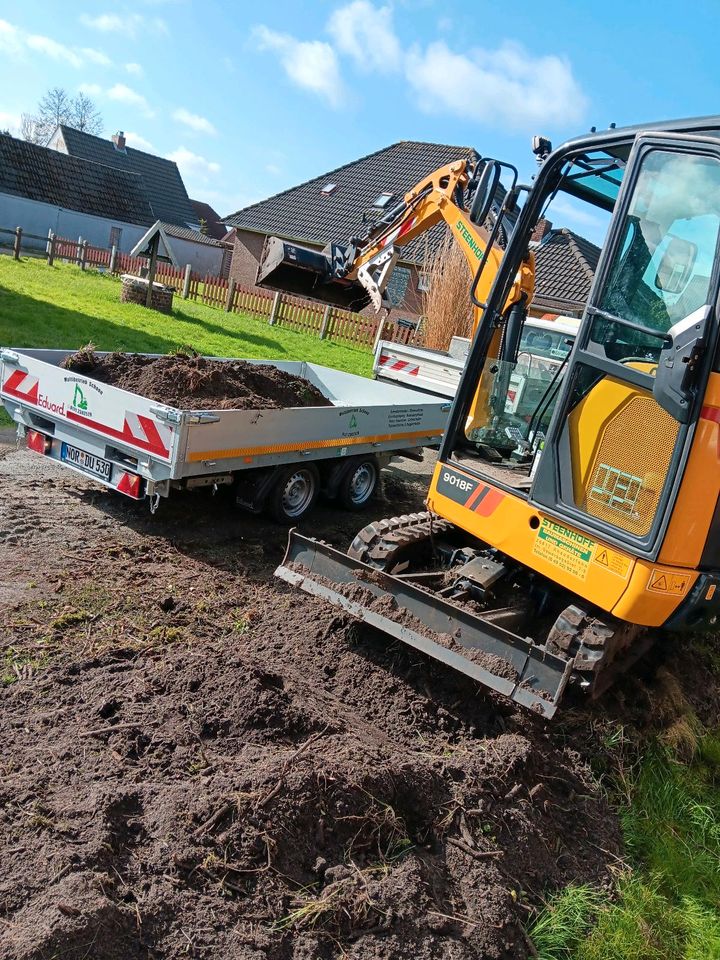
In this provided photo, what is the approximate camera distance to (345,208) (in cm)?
2747

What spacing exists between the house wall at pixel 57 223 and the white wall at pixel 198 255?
2.06 meters

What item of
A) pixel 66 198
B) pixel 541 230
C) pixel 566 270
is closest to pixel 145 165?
pixel 66 198

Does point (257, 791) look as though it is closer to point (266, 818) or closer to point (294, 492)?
point (266, 818)

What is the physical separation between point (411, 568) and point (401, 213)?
4.35m

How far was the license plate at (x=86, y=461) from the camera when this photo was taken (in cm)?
595

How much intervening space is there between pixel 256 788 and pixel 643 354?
268 centimetres

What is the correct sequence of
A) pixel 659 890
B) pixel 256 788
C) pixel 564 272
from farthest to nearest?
1. pixel 564 272
2. pixel 659 890
3. pixel 256 788

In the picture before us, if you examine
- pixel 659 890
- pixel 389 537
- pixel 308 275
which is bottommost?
pixel 659 890

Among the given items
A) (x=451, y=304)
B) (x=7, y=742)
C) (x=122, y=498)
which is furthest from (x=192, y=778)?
(x=451, y=304)

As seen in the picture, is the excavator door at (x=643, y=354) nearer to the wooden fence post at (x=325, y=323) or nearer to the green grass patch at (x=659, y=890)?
the green grass patch at (x=659, y=890)

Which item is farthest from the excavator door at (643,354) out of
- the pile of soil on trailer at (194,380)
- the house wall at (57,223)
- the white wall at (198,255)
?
the white wall at (198,255)

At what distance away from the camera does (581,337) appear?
13.0 feet

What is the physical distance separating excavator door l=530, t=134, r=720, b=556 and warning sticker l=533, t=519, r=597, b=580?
0.09 metres

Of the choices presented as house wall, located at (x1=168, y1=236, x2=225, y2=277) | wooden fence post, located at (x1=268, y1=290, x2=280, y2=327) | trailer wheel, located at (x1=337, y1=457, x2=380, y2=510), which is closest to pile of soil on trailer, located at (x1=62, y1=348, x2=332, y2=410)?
trailer wheel, located at (x1=337, y1=457, x2=380, y2=510)
